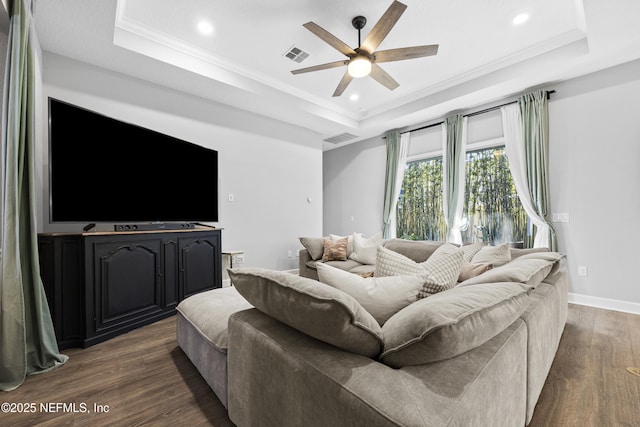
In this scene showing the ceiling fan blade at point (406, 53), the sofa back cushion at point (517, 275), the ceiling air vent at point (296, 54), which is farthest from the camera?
the ceiling air vent at point (296, 54)

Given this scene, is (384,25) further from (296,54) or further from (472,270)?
(472,270)

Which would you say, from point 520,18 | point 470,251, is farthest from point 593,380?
point 520,18

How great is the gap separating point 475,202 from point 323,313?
430cm

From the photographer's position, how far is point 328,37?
97.3 inches

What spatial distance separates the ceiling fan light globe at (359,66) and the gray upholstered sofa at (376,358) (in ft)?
7.56

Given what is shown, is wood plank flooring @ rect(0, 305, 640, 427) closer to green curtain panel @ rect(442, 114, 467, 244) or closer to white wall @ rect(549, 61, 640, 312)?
white wall @ rect(549, 61, 640, 312)

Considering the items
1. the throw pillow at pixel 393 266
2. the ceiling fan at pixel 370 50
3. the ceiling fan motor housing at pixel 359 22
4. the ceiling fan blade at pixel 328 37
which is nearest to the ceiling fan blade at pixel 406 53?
the ceiling fan at pixel 370 50

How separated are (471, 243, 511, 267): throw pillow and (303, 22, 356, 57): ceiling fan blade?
214 centimetres

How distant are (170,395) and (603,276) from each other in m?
4.40

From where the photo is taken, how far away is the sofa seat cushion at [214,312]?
1.43 m

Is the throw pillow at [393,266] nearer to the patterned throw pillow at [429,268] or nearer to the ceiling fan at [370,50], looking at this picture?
the patterned throw pillow at [429,268]

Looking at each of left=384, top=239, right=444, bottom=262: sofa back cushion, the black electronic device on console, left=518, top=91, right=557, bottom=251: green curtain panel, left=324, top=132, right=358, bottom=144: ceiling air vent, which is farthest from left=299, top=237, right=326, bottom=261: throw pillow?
left=518, top=91, right=557, bottom=251: green curtain panel

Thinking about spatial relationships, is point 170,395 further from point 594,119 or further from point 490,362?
point 594,119

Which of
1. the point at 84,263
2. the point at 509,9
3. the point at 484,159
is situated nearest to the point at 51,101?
the point at 84,263
